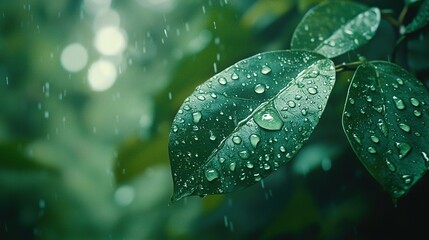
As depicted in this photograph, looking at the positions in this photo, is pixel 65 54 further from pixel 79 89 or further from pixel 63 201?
pixel 63 201

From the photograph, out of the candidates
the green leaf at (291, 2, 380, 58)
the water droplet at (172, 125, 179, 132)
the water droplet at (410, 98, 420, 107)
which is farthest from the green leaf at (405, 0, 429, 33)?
the water droplet at (172, 125, 179, 132)

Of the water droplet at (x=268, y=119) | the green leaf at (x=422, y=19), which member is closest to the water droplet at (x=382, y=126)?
the water droplet at (x=268, y=119)

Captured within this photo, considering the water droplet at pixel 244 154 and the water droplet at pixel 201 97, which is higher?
the water droplet at pixel 201 97

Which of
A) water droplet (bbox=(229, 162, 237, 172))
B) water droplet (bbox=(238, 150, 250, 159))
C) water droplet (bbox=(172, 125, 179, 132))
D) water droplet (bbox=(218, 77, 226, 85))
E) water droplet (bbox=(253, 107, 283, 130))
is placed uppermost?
water droplet (bbox=(218, 77, 226, 85))

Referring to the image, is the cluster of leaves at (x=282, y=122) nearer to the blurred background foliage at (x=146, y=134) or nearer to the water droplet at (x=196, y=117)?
the water droplet at (x=196, y=117)

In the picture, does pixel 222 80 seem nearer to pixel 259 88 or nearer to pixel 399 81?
pixel 259 88

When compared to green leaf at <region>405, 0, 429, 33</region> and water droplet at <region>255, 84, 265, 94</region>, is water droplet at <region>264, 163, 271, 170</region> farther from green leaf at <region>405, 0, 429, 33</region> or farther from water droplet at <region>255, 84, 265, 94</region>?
green leaf at <region>405, 0, 429, 33</region>

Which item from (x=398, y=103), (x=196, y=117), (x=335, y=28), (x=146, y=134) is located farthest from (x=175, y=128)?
(x=146, y=134)
